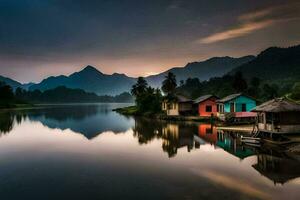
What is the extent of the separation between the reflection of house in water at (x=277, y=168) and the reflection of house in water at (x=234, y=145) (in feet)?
6.77

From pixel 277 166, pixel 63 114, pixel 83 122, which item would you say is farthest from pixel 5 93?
pixel 277 166

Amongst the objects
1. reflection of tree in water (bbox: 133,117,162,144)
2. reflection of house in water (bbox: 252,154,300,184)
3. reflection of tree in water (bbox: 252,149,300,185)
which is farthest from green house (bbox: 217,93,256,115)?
reflection of house in water (bbox: 252,154,300,184)

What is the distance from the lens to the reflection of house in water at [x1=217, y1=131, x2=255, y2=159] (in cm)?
2589

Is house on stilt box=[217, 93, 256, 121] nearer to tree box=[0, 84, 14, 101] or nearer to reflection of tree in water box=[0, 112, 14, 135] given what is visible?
reflection of tree in water box=[0, 112, 14, 135]

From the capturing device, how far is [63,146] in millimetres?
33500

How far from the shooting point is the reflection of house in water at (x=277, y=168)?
1809 cm

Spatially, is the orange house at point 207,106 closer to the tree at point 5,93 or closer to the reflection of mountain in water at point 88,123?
the reflection of mountain in water at point 88,123

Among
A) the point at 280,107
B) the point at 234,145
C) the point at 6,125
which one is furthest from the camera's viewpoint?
the point at 6,125

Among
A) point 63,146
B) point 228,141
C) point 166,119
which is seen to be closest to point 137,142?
point 63,146

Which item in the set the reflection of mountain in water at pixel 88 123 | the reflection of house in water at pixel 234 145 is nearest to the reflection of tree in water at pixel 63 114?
the reflection of mountain in water at pixel 88 123

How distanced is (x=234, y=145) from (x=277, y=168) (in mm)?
9923

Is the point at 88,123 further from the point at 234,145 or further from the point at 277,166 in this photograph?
the point at 277,166

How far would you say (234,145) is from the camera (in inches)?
1184

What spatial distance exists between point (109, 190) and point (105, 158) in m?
9.86
